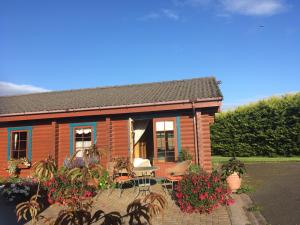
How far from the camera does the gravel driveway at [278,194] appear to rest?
6324mm

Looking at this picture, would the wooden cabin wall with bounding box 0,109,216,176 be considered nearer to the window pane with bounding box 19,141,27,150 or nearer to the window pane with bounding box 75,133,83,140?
the window pane with bounding box 75,133,83,140

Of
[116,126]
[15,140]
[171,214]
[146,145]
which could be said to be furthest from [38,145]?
[171,214]

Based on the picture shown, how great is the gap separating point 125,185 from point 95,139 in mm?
2325

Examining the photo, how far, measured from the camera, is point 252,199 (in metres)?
8.01

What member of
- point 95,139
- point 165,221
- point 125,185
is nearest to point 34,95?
point 95,139

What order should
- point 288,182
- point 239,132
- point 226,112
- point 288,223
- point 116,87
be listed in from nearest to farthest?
point 288,223 < point 288,182 < point 116,87 < point 239,132 < point 226,112

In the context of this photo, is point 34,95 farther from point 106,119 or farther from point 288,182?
point 288,182

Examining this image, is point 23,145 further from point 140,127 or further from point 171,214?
point 171,214

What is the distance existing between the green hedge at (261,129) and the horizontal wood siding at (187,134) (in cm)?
984

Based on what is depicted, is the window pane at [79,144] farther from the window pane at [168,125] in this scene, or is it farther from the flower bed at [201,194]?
the flower bed at [201,194]

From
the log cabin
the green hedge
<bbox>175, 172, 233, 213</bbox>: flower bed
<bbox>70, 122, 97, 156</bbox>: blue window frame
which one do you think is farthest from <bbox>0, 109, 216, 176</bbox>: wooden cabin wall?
the green hedge

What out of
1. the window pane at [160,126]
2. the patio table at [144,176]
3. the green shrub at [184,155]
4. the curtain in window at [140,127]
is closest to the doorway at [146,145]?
the curtain in window at [140,127]

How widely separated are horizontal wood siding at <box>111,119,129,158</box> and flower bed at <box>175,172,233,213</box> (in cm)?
443

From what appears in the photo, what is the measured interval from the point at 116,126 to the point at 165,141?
1999 millimetres
